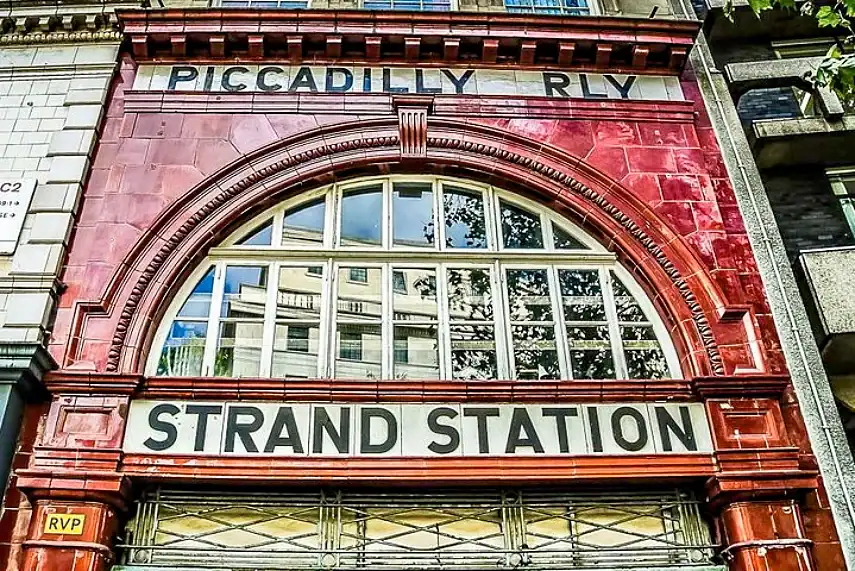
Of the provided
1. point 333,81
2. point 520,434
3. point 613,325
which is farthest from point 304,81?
point 520,434

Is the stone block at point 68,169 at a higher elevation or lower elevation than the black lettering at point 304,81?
lower

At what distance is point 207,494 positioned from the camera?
728cm

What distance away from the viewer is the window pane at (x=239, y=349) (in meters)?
7.89

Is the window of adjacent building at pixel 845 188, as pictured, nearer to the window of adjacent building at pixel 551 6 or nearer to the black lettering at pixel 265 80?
the window of adjacent building at pixel 551 6

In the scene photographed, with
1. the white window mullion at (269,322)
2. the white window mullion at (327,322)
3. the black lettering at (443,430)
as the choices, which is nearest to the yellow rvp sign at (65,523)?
the white window mullion at (269,322)

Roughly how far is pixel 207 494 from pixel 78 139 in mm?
4833

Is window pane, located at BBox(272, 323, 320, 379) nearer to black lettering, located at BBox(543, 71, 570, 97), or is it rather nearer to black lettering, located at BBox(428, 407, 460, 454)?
black lettering, located at BBox(428, 407, 460, 454)

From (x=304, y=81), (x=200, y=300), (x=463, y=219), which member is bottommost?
(x=200, y=300)

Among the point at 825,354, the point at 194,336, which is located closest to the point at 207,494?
the point at 194,336

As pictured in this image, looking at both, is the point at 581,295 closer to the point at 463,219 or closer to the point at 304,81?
the point at 463,219

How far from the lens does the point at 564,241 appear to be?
9086mm

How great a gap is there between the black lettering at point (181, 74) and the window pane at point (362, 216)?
2776mm

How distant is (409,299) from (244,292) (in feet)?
6.30

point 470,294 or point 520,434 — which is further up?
point 470,294
